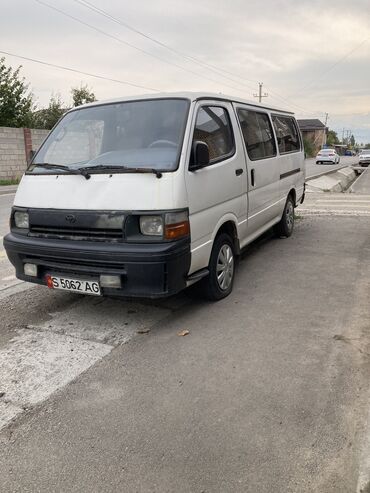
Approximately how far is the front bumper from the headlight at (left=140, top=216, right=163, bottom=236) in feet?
0.34

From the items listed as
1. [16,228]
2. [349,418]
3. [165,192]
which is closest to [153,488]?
[349,418]

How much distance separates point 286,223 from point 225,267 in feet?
10.3

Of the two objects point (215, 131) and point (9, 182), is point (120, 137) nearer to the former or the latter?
point (215, 131)

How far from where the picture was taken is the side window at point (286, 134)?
262 inches

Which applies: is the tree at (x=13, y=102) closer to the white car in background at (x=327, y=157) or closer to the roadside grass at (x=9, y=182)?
the roadside grass at (x=9, y=182)

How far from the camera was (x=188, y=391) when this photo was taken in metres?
2.99

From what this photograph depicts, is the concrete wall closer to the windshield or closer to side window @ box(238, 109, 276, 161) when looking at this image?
side window @ box(238, 109, 276, 161)

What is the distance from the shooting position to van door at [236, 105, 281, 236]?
208 inches

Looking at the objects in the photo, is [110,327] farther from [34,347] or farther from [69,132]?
Result: [69,132]

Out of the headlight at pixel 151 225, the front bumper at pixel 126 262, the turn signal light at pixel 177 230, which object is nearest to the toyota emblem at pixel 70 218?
the front bumper at pixel 126 262

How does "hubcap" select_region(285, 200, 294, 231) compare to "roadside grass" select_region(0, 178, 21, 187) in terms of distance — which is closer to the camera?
"hubcap" select_region(285, 200, 294, 231)

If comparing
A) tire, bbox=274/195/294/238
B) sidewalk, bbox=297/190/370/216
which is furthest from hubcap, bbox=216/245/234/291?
sidewalk, bbox=297/190/370/216

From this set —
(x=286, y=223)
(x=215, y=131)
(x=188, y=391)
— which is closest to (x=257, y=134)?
(x=215, y=131)

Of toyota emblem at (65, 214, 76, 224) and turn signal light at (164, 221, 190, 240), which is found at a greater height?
toyota emblem at (65, 214, 76, 224)
